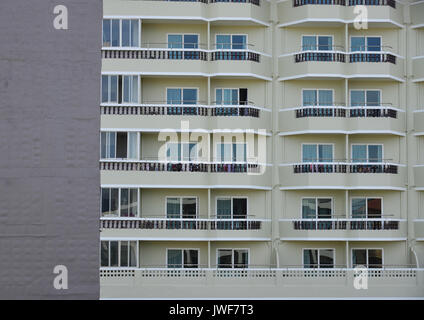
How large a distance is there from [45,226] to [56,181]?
1.60 metres

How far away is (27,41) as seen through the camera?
3403 centimetres

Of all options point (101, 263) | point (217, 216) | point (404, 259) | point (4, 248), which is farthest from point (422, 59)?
point (4, 248)

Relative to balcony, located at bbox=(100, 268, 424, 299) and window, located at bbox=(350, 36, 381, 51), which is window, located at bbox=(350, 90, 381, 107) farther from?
balcony, located at bbox=(100, 268, 424, 299)

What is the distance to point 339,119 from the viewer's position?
115ft

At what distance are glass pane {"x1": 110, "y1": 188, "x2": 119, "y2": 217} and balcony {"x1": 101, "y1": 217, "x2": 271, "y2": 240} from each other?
0.33 meters

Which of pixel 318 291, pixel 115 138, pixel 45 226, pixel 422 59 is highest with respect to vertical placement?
pixel 422 59

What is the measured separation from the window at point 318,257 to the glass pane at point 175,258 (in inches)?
179

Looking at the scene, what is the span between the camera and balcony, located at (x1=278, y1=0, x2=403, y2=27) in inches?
1382

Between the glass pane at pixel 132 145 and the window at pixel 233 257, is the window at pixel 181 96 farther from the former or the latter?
the window at pixel 233 257

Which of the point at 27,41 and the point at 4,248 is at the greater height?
the point at 27,41

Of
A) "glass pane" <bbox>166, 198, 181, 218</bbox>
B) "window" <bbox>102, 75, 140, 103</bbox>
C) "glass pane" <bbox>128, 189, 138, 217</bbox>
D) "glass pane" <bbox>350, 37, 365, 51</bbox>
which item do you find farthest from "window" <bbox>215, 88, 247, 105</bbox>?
"glass pane" <bbox>128, 189, 138, 217</bbox>

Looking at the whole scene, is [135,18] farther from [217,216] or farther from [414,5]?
[414,5]

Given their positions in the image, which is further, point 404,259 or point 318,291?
point 404,259

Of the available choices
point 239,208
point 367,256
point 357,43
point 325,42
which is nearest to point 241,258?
point 239,208
